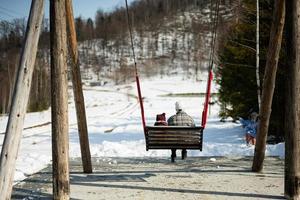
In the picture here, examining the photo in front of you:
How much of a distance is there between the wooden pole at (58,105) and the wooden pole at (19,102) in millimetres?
307

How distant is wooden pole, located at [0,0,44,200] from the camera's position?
204 inches

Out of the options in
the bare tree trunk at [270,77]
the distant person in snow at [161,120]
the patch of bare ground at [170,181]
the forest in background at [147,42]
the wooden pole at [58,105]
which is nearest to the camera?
the wooden pole at [58,105]

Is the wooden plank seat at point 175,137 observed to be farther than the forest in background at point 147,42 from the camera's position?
No

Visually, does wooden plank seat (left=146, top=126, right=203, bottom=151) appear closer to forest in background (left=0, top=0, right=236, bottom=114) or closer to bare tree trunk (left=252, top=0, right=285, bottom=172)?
bare tree trunk (left=252, top=0, right=285, bottom=172)

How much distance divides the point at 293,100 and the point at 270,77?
1650 millimetres

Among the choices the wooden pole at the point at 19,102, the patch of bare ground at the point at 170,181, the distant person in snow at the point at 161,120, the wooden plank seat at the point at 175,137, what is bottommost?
the patch of bare ground at the point at 170,181

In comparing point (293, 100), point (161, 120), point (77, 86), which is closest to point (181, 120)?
point (161, 120)

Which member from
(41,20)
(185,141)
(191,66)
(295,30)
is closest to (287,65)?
(295,30)

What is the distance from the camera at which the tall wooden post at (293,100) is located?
568cm

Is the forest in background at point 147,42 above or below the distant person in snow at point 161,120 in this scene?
above

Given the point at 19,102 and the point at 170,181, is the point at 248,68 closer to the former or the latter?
the point at 170,181

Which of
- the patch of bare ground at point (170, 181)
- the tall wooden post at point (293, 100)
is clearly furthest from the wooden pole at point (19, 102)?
the tall wooden post at point (293, 100)

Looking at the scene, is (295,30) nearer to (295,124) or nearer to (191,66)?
(295,124)

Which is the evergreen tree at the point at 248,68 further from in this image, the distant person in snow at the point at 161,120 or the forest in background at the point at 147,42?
the forest in background at the point at 147,42
